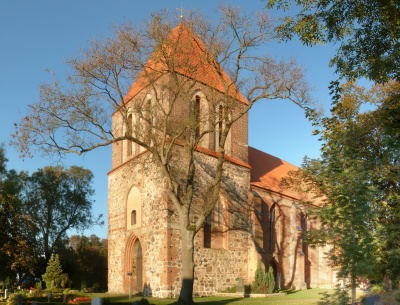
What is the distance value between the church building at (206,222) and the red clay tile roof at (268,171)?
0.14 m

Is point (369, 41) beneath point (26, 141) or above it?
above

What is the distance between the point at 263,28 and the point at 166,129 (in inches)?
222

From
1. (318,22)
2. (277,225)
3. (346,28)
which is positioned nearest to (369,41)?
(346,28)

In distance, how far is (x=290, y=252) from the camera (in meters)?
29.5

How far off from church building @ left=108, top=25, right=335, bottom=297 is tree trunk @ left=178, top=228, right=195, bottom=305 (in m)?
4.04

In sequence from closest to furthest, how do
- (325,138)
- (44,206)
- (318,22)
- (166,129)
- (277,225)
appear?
(318,22) < (325,138) < (166,129) < (277,225) < (44,206)

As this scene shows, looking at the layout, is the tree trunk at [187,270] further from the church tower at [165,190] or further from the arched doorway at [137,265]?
the arched doorway at [137,265]

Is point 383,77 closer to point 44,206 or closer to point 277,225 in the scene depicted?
point 277,225

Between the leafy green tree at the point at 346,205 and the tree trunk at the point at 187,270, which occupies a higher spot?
the leafy green tree at the point at 346,205

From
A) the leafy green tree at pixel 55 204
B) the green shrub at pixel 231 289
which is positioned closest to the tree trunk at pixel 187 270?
the green shrub at pixel 231 289

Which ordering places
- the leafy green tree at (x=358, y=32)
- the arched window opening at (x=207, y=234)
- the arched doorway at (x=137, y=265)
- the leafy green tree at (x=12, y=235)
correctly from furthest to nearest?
the leafy green tree at (x=12, y=235) < the arched doorway at (x=137, y=265) < the arched window opening at (x=207, y=234) < the leafy green tree at (x=358, y=32)

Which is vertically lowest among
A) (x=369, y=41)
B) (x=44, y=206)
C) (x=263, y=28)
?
(x=44, y=206)

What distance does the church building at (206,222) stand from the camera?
2138 cm

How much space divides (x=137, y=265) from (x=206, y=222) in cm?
455
